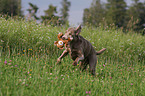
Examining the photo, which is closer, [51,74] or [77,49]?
[77,49]

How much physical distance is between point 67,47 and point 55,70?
920 millimetres

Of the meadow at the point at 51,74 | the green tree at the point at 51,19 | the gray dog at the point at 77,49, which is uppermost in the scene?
the green tree at the point at 51,19

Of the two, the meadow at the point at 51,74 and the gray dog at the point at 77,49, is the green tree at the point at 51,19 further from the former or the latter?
the gray dog at the point at 77,49

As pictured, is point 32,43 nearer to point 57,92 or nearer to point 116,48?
point 57,92

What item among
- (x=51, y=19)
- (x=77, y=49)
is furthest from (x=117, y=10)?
(x=77, y=49)

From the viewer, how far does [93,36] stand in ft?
28.3

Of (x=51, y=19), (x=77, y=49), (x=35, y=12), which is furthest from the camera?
(x=35, y=12)

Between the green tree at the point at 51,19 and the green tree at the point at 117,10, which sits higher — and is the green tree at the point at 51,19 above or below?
below

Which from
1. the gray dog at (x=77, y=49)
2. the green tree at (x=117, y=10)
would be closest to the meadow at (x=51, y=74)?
the gray dog at (x=77, y=49)

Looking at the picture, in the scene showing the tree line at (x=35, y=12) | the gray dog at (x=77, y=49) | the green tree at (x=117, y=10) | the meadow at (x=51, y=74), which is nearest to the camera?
the meadow at (x=51, y=74)

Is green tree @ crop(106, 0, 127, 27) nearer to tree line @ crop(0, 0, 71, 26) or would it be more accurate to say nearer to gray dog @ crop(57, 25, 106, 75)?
tree line @ crop(0, 0, 71, 26)

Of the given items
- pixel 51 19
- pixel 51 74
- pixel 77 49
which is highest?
pixel 51 19

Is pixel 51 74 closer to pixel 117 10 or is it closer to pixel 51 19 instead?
pixel 51 19

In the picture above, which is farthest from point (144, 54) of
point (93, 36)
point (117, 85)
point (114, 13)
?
point (114, 13)
